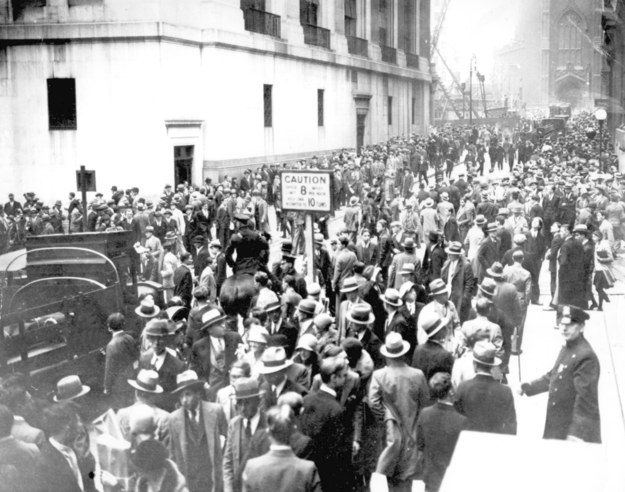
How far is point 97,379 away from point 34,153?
18.0 meters

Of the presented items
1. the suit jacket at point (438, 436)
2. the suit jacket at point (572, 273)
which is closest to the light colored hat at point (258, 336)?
the suit jacket at point (438, 436)

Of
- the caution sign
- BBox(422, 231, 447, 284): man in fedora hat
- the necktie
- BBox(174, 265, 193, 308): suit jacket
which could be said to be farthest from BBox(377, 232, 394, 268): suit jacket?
the necktie

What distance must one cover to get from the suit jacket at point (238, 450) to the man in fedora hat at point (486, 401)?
1.64 meters

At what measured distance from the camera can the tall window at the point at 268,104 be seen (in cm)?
3262

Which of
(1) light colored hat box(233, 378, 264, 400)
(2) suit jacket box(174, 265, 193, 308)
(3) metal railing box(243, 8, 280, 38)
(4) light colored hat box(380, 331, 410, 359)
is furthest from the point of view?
(3) metal railing box(243, 8, 280, 38)

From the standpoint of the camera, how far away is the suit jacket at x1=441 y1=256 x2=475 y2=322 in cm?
1120

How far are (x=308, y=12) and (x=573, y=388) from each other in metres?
33.3

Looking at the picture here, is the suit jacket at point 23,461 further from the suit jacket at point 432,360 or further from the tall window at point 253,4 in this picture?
the tall window at point 253,4

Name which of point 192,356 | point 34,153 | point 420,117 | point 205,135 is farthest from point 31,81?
point 420,117

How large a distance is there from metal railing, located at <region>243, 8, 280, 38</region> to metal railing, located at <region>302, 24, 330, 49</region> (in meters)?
3.62

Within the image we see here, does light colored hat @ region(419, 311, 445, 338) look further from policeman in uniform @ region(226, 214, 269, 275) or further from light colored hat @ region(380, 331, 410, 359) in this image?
policeman in uniform @ region(226, 214, 269, 275)

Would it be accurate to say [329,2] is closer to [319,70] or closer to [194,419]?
[319,70]

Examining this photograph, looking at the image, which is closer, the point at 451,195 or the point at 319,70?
the point at 451,195

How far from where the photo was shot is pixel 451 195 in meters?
21.1
